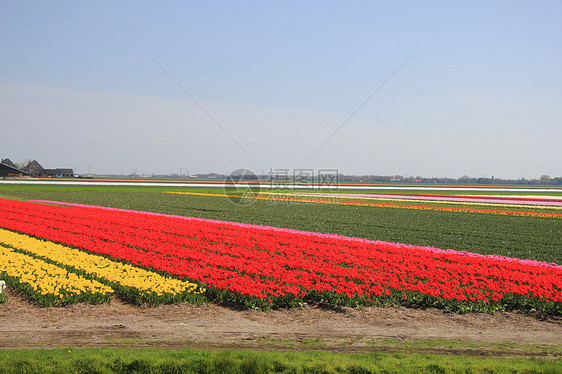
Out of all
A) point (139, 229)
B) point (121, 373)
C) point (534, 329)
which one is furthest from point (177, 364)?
point (139, 229)

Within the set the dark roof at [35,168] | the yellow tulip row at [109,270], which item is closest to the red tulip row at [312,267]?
the yellow tulip row at [109,270]

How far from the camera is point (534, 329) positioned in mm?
10164

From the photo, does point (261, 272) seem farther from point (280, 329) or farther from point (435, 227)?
point (435, 227)

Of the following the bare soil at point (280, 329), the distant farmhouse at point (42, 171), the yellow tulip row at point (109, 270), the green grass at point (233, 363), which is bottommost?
the bare soil at point (280, 329)

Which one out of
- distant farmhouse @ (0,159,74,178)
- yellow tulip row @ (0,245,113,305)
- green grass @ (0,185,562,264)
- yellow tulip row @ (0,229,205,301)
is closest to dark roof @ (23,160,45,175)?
distant farmhouse @ (0,159,74,178)

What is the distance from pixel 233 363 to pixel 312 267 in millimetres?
7364

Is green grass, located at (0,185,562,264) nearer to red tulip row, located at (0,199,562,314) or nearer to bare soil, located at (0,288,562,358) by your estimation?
red tulip row, located at (0,199,562,314)

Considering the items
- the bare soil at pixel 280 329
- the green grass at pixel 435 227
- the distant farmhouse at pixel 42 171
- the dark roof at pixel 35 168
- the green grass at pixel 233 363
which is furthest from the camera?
the dark roof at pixel 35 168

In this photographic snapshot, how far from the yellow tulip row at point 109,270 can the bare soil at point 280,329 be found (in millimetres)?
675

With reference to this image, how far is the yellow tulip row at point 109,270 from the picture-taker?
11734 mm

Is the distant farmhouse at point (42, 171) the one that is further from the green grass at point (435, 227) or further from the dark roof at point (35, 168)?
the green grass at point (435, 227)

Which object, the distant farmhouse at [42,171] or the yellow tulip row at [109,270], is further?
the distant farmhouse at [42,171]

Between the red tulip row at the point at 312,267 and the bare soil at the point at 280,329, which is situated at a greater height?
the red tulip row at the point at 312,267

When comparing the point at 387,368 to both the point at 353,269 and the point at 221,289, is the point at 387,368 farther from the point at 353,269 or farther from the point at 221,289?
the point at 353,269
